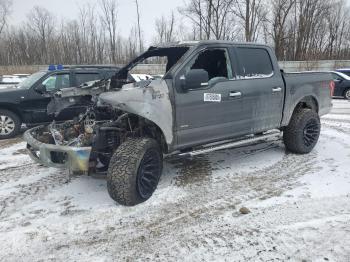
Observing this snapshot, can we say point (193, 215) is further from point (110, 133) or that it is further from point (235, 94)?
point (235, 94)

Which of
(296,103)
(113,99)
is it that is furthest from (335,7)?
(113,99)

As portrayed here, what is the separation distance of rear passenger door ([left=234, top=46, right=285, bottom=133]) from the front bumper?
7.43ft

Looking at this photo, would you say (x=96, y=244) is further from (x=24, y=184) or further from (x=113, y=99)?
(x=24, y=184)

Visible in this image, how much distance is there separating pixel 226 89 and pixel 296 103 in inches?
70.4

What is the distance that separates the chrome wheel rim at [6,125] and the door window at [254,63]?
5.52 metres

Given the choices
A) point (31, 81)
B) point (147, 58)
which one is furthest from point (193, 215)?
point (31, 81)

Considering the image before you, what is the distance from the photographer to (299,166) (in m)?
5.38

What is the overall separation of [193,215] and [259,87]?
232 centimetres

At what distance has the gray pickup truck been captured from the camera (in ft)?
12.8

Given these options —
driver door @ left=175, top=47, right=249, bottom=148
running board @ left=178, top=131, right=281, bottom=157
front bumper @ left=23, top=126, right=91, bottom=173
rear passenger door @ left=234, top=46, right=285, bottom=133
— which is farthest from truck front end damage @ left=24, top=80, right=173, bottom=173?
rear passenger door @ left=234, top=46, right=285, bottom=133

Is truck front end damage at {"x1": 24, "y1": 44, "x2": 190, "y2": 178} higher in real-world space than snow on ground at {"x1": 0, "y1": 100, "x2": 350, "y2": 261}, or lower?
higher

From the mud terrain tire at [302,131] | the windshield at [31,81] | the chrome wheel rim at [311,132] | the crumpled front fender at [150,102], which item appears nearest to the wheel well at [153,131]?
the crumpled front fender at [150,102]

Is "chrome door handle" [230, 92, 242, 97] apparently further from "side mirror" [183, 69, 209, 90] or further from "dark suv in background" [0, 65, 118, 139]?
"dark suv in background" [0, 65, 118, 139]

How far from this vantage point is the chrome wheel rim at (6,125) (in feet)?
25.9
